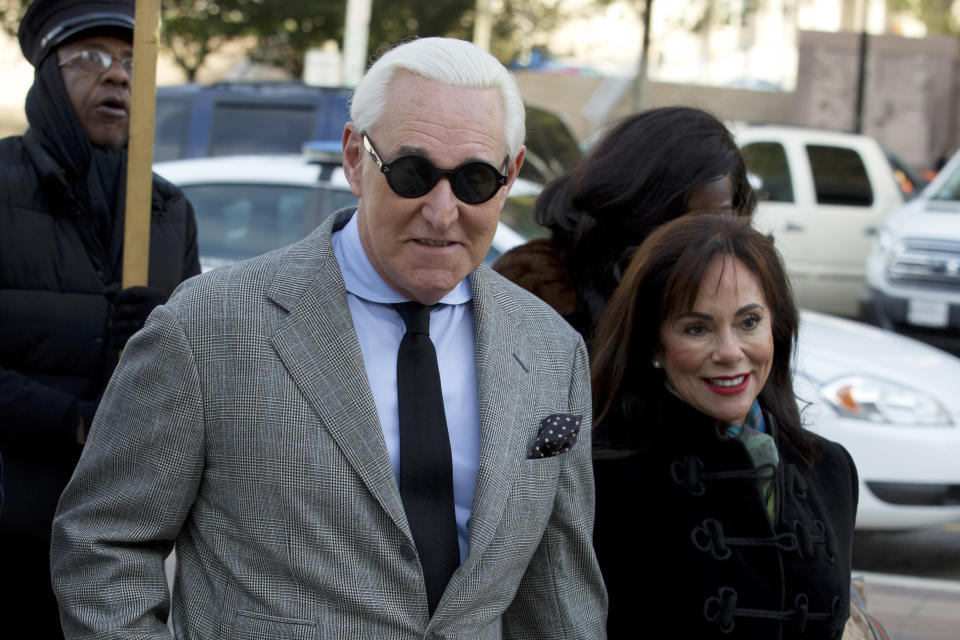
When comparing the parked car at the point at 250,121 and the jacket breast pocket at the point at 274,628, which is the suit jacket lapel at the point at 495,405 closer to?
the jacket breast pocket at the point at 274,628

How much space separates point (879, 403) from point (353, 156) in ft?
13.8

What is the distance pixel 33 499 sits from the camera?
2.89 metres

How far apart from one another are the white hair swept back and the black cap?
1335 mm

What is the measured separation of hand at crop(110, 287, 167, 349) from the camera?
2842 mm

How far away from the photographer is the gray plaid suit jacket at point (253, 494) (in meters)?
1.91

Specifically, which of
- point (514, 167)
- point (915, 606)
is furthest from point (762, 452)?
point (915, 606)

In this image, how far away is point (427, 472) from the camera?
199 centimetres

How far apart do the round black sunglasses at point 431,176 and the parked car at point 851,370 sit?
3.41 meters

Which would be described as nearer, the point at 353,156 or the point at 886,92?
the point at 353,156

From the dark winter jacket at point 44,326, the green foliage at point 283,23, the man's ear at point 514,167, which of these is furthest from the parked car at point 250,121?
the green foliage at point 283,23

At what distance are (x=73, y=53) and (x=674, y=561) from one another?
6.51 feet

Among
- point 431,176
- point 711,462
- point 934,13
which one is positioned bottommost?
point 711,462

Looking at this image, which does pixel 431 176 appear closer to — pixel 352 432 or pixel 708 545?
pixel 352 432

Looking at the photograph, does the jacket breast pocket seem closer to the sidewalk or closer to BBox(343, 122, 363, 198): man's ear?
BBox(343, 122, 363, 198): man's ear
